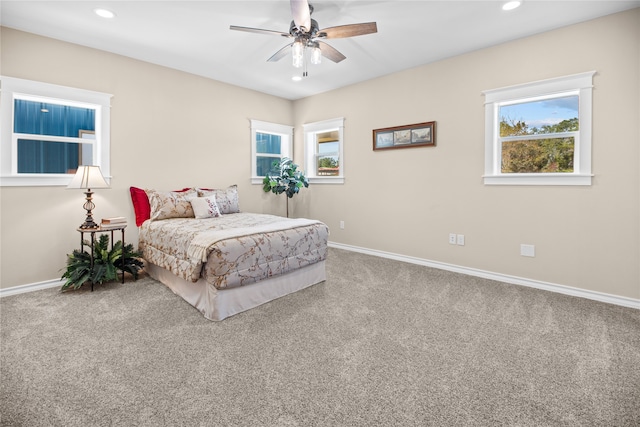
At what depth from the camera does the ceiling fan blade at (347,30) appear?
247cm

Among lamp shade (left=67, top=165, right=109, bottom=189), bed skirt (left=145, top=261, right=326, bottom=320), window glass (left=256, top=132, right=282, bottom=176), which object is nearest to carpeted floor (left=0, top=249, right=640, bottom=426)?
bed skirt (left=145, top=261, right=326, bottom=320)

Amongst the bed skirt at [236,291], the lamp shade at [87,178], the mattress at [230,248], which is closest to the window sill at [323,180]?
the mattress at [230,248]

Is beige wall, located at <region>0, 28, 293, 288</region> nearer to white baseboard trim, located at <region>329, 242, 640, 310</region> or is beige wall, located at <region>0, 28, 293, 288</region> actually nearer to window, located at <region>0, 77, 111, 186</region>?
window, located at <region>0, 77, 111, 186</region>

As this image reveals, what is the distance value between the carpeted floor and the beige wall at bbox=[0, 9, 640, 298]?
535mm

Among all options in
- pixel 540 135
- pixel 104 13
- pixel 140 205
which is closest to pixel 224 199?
pixel 140 205

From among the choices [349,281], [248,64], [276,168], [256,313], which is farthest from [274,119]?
[256,313]

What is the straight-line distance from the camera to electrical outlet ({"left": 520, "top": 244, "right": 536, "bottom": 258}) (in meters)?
3.32

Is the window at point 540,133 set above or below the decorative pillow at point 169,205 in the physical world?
above

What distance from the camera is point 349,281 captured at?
3.52 meters

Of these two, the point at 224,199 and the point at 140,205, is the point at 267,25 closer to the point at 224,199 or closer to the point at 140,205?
the point at 224,199

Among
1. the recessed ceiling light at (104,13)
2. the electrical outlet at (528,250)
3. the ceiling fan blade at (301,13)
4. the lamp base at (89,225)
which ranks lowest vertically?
the electrical outlet at (528,250)

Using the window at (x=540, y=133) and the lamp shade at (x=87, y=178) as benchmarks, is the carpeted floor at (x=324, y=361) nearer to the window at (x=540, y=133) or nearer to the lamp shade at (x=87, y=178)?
the lamp shade at (x=87, y=178)

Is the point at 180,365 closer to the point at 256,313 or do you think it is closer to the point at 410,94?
the point at 256,313

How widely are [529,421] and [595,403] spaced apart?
0.43 m
